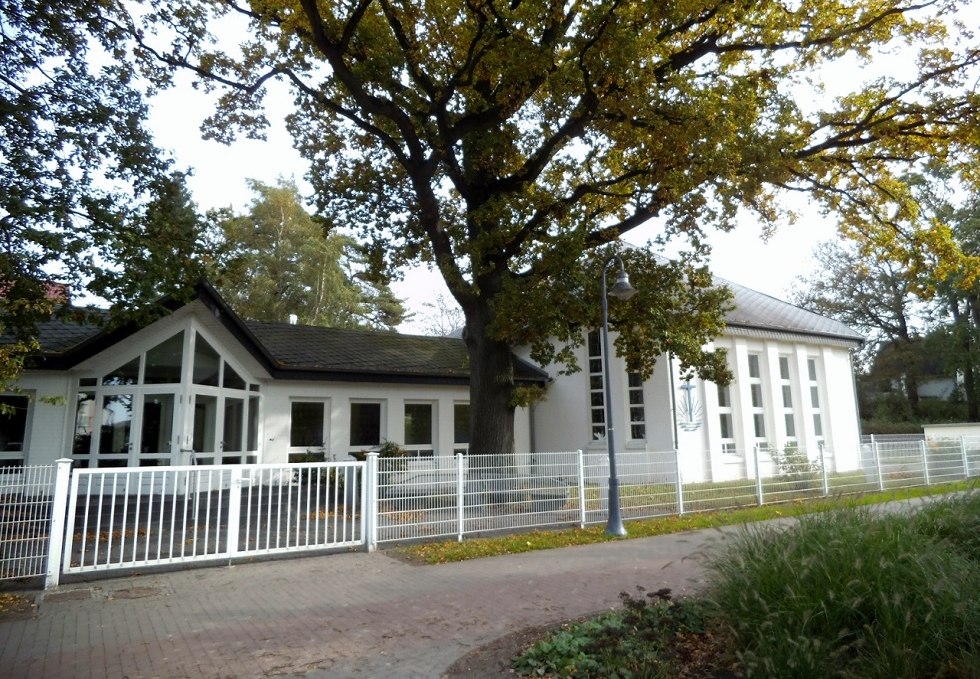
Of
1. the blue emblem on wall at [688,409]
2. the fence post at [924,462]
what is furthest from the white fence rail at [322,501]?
the fence post at [924,462]

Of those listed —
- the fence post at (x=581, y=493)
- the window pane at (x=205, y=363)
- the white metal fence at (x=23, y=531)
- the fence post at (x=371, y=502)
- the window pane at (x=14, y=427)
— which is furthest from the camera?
the window pane at (x=205, y=363)

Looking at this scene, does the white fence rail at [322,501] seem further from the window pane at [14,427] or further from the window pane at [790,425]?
the window pane at [790,425]

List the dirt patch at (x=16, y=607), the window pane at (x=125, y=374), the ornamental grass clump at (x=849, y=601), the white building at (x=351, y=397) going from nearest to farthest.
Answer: the ornamental grass clump at (x=849, y=601), the dirt patch at (x=16, y=607), the white building at (x=351, y=397), the window pane at (x=125, y=374)

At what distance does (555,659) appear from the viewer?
188 inches

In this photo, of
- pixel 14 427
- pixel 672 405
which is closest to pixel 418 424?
pixel 672 405

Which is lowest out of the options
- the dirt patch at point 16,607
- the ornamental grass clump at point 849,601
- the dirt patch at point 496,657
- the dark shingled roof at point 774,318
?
the dirt patch at point 496,657

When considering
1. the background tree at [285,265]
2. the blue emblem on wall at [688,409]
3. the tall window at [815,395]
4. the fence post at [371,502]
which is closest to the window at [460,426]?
the blue emblem on wall at [688,409]

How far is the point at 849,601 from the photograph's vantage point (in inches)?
168

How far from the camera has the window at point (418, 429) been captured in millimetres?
19906

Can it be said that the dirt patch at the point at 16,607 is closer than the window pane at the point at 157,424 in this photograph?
Yes

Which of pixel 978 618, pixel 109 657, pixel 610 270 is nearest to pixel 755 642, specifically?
pixel 978 618

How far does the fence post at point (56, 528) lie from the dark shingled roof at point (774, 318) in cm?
1765

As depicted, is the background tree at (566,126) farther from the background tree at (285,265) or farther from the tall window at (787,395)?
the background tree at (285,265)

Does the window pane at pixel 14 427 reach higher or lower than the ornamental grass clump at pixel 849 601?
higher
